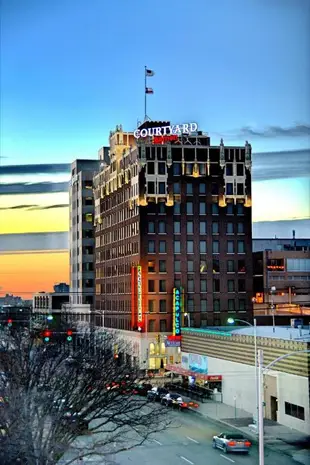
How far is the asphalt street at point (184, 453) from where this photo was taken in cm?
1244

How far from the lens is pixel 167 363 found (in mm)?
28234

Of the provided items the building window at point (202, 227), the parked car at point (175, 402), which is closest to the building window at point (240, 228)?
the building window at point (202, 227)

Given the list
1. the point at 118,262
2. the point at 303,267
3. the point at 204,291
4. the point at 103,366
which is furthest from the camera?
the point at 303,267

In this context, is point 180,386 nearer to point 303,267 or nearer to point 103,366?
point 103,366

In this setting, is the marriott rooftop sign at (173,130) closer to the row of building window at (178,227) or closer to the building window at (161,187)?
the building window at (161,187)

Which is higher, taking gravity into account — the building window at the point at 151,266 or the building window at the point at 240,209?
the building window at the point at 240,209

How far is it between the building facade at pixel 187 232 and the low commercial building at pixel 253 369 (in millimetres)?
5324

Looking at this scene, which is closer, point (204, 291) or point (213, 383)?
point (213, 383)

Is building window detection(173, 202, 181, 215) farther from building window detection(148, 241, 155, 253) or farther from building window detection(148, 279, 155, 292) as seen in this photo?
building window detection(148, 279, 155, 292)

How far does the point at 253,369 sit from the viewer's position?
61.7 ft

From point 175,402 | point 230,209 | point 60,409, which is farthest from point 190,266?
point 60,409

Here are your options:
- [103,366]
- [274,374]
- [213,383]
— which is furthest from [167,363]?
[103,366]

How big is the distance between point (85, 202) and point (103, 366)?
26838mm

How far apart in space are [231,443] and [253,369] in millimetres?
5535
